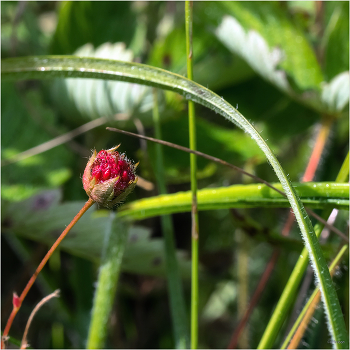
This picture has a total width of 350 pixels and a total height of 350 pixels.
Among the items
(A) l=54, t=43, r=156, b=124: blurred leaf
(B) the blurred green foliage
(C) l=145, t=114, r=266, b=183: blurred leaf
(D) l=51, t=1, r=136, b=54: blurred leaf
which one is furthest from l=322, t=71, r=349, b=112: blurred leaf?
(D) l=51, t=1, r=136, b=54: blurred leaf

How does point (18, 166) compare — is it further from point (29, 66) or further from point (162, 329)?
point (162, 329)

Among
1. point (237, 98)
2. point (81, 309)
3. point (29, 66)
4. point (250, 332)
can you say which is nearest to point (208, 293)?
point (250, 332)

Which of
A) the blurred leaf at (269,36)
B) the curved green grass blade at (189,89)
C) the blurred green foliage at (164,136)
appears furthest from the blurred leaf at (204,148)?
the curved green grass blade at (189,89)

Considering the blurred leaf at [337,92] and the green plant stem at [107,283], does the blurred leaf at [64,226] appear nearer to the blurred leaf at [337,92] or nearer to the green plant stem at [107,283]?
the green plant stem at [107,283]

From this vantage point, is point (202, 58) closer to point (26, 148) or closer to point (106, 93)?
point (106, 93)

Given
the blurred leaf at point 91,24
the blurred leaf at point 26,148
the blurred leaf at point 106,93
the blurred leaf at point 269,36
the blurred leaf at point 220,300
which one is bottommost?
the blurred leaf at point 220,300

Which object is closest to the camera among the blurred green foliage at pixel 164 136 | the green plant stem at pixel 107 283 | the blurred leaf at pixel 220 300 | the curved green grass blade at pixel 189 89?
the curved green grass blade at pixel 189 89
